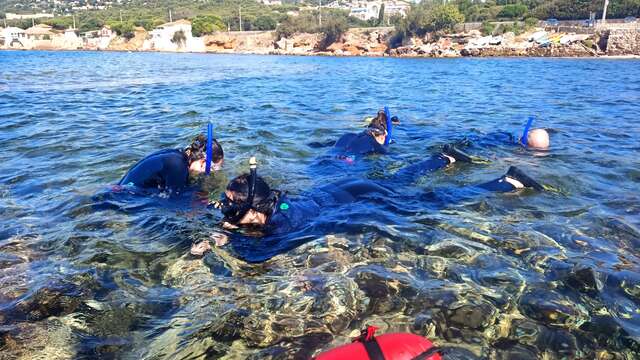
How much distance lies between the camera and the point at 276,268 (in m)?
3.76

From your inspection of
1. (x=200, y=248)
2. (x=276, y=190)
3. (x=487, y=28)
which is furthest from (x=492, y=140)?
(x=487, y=28)

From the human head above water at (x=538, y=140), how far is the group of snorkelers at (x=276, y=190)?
1.68 metres

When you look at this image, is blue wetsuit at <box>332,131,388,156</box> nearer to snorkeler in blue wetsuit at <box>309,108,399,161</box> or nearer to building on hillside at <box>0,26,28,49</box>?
snorkeler in blue wetsuit at <box>309,108,399,161</box>

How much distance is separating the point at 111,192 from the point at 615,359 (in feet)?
17.6

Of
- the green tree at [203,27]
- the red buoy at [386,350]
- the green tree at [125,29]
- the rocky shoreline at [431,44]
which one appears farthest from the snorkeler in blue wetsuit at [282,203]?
the green tree at [125,29]

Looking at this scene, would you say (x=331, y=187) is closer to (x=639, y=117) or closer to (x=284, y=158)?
(x=284, y=158)

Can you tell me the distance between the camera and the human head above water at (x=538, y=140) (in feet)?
27.3

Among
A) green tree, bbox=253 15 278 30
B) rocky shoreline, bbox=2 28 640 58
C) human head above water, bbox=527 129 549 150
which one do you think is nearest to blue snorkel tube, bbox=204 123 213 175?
human head above water, bbox=527 129 549 150

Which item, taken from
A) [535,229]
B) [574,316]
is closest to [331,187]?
[535,229]

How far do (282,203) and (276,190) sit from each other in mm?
152

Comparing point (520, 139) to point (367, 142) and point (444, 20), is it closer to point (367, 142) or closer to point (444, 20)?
point (367, 142)

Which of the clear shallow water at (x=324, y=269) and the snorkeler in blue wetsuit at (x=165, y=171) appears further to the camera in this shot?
the snorkeler in blue wetsuit at (x=165, y=171)

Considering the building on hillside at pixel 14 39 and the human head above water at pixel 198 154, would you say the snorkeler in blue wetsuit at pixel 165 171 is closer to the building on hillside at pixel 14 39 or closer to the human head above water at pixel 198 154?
the human head above water at pixel 198 154

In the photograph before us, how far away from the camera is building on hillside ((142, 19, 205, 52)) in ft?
276
